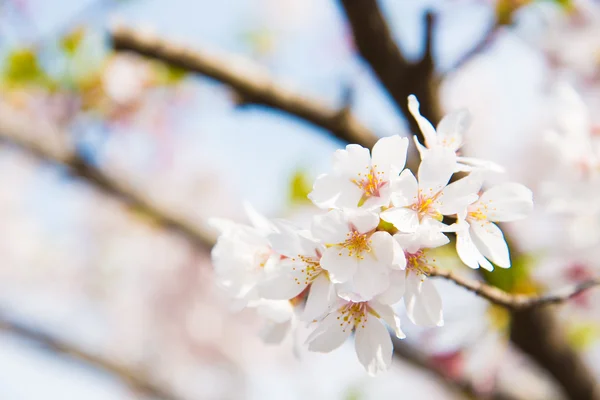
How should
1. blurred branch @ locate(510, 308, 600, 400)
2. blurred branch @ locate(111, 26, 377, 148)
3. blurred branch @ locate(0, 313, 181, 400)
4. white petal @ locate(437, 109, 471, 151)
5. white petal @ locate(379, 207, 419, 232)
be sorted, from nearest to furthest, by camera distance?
white petal @ locate(379, 207, 419, 232) < white petal @ locate(437, 109, 471, 151) < blurred branch @ locate(111, 26, 377, 148) < blurred branch @ locate(510, 308, 600, 400) < blurred branch @ locate(0, 313, 181, 400)

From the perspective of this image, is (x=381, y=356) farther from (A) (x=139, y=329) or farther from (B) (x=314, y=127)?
(A) (x=139, y=329)

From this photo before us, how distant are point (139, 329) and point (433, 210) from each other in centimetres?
628

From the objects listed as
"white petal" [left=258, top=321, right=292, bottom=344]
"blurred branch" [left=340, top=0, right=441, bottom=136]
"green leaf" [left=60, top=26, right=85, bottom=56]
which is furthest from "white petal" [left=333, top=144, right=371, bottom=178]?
"green leaf" [left=60, top=26, right=85, bottom=56]

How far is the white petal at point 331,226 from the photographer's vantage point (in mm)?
585

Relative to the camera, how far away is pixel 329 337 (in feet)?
2.13

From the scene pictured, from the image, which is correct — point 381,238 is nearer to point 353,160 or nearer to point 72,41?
point 353,160

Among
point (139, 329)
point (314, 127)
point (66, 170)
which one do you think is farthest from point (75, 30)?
point (139, 329)

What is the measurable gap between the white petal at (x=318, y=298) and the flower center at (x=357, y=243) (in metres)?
0.06

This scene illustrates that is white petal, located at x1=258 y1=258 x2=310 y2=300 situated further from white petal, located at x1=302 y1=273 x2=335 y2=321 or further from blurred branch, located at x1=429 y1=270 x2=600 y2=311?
blurred branch, located at x1=429 y1=270 x2=600 y2=311

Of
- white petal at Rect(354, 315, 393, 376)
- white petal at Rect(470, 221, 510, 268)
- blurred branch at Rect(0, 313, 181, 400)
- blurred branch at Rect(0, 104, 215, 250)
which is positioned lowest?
blurred branch at Rect(0, 313, 181, 400)

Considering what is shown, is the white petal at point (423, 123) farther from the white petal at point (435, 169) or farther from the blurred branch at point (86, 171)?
the blurred branch at point (86, 171)

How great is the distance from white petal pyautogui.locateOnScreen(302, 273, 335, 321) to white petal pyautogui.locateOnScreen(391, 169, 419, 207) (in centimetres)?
13

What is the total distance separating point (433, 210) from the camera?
0.62 metres

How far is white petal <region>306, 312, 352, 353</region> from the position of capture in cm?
64
